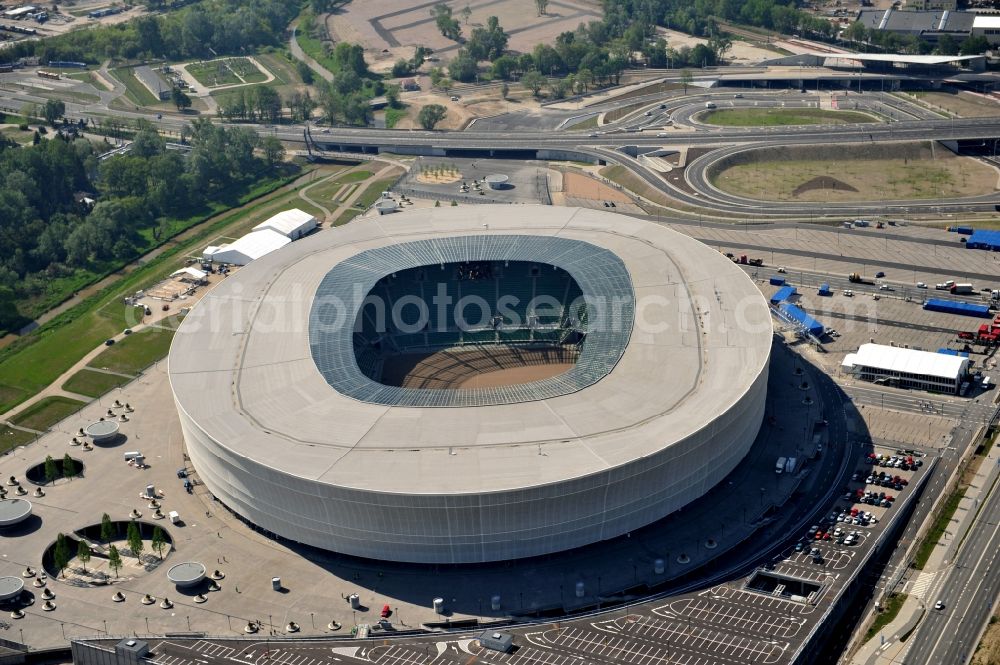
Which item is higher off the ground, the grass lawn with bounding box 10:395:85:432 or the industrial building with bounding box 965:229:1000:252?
the industrial building with bounding box 965:229:1000:252

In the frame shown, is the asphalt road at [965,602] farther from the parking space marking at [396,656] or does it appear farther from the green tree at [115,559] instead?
the green tree at [115,559]

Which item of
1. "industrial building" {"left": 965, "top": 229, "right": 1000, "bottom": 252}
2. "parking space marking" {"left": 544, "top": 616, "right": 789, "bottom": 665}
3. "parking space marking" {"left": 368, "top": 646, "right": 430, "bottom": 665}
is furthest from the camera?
"industrial building" {"left": 965, "top": 229, "right": 1000, "bottom": 252}

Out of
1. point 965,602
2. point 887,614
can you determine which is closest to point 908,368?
point 965,602

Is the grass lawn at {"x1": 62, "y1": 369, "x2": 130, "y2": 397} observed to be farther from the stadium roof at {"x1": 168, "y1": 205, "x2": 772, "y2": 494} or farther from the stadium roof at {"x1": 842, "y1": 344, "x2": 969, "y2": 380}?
the stadium roof at {"x1": 842, "y1": 344, "x2": 969, "y2": 380}

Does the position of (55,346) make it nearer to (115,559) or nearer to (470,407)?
(115,559)

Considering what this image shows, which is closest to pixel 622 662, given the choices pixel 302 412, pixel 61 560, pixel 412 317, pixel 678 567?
pixel 678 567

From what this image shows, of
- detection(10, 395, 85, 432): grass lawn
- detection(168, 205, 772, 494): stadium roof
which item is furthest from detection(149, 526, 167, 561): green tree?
detection(10, 395, 85, 432): grass lawn

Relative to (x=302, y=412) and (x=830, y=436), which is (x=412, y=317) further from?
(x=830, y=436)

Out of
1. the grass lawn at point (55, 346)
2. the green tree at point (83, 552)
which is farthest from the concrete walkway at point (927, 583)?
the grass lawn at point (55, 346)

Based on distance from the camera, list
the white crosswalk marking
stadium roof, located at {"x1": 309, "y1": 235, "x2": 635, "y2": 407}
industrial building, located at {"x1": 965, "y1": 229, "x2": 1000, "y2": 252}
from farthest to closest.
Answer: industrial building, located at {"x1": 965, "y1": 229, "x2": 1000, "y2": 252} < stadium roof, located at {"x1": 309, "y1": 235, "x2": 635, "y2": 407} < the white crosswalk marking
